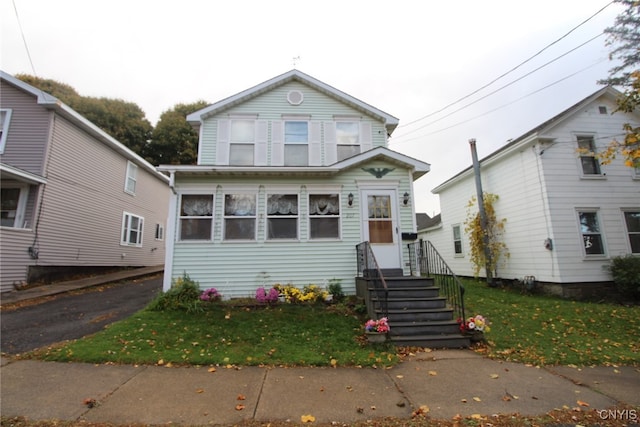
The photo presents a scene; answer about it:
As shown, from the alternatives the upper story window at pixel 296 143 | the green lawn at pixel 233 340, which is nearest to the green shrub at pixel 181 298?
the green lawn at pixel 233 340

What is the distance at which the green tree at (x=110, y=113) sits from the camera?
24812mm

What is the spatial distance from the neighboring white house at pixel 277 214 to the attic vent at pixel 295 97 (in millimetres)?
1934

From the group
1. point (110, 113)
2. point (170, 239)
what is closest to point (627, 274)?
point (170, 239)

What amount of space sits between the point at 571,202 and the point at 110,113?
104 feet

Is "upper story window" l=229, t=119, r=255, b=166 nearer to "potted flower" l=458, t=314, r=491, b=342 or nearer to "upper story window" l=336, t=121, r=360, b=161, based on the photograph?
"upper story window" l=336, t=121, r=360, b=161

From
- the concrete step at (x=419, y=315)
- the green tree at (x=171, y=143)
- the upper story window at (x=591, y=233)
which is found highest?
the green tree at (x=171, y=143)

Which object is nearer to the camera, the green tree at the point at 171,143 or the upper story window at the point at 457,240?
the upper story window at the point at 457,240

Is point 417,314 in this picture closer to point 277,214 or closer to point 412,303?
point 412,303

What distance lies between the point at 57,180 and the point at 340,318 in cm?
1235

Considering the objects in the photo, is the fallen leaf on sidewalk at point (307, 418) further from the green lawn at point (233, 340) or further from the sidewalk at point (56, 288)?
the sidewalk at point (56, 288)

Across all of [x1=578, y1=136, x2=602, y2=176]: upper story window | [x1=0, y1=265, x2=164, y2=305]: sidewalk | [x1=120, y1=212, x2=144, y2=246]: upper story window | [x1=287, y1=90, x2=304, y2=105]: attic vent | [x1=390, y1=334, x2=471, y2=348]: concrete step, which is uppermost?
[x1=287, y1=90, x2=304, y2=105]: attic vent

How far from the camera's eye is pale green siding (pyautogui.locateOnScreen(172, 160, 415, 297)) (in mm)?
8703

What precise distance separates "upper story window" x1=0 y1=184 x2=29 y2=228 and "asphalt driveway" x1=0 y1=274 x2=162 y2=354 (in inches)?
139

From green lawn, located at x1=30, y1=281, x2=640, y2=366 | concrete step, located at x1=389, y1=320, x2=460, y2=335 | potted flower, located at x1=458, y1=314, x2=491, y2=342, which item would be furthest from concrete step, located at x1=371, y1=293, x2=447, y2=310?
potted flower, located at x1=458, y1=314, x2=491, y2=342
